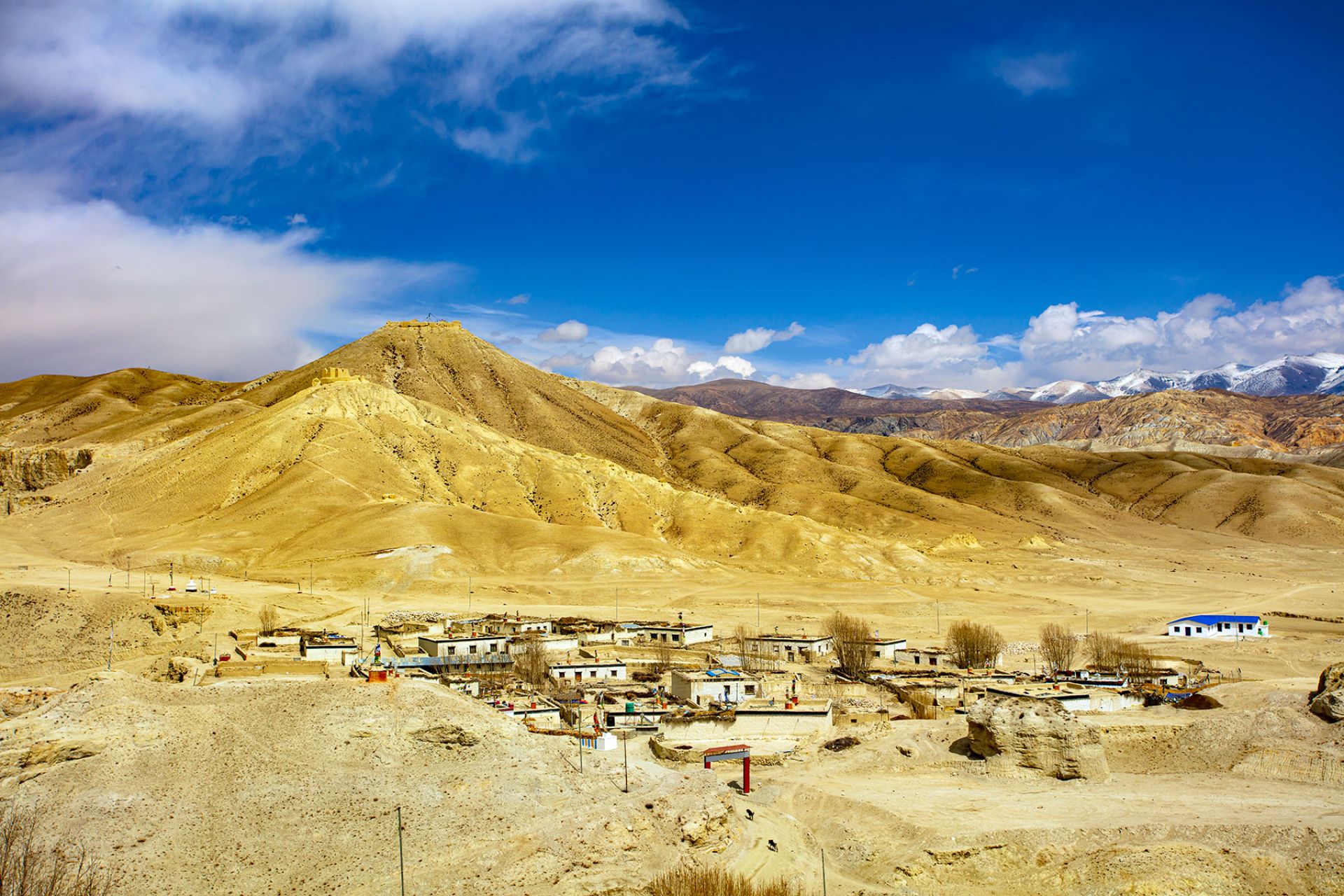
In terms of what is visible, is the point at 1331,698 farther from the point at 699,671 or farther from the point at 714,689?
the point at 699,671

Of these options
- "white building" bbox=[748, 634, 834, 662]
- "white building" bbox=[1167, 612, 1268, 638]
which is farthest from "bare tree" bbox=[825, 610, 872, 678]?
"white building" bbox=[1167, 612, 1268, 638]

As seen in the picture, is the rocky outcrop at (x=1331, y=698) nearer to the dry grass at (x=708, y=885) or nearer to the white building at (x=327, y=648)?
the dry grass at (x=708, y=885)

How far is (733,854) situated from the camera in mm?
22953

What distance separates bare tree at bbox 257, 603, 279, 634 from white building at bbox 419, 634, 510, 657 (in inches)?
425

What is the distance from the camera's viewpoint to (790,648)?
68.7 m

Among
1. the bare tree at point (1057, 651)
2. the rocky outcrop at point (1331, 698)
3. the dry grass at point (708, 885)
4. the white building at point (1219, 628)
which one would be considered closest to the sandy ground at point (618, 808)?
the dry grass at point (708, 885)

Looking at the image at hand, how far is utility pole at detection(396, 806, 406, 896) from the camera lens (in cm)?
2017

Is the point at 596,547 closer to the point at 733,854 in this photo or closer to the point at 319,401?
the point at 319,401

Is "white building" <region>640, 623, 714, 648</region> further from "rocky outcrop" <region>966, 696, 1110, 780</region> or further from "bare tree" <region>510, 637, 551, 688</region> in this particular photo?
"rocky outcrop" <region>966, 696, 1110, 780</region>

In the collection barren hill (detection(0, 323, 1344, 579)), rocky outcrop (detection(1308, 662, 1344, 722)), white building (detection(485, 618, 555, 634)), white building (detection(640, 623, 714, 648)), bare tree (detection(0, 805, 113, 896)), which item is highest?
barren hill (detection(0, 323, 1344, 579))

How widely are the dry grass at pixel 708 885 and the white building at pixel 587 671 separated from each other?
30.4 metres

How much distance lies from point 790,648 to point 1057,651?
1775 centimetres

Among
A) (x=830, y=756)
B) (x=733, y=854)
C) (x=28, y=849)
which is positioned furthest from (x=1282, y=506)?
(x=28, y=849)

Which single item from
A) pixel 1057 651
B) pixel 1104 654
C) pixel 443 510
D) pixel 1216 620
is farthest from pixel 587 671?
pixel 443 510
